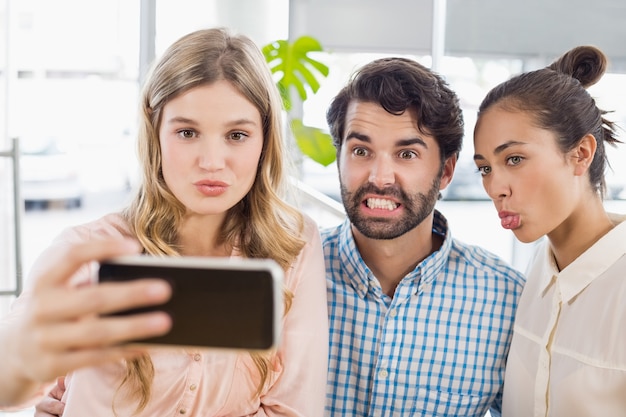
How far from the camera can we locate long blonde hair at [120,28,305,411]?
5.09 ft

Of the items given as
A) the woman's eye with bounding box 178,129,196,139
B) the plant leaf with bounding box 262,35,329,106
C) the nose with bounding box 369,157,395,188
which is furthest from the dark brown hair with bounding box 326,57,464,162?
the plant leaf with bounding box 262,35,329,106

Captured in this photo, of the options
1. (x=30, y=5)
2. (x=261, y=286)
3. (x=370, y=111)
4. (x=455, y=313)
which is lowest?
(x=455, y=313)

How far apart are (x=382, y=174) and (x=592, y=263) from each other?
50 centimetres

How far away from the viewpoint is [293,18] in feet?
Answer: 15.1

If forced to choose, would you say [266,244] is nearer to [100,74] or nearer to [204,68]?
[204,68]

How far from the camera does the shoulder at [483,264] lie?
182 centimetres

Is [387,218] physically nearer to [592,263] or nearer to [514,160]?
[514,160]

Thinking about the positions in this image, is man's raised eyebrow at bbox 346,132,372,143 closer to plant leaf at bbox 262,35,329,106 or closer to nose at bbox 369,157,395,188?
nose at bbox 369,157,395,188

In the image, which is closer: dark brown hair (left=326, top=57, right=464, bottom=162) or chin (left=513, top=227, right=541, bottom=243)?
chin (left=513, top=227, right=541, bottom=243)

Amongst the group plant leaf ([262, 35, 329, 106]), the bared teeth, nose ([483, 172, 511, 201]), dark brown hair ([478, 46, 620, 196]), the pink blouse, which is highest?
plant leaf ([262, 35, 329, 106])

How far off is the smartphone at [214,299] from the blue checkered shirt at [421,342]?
1.00 m

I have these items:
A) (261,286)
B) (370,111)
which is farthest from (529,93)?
(261,286)

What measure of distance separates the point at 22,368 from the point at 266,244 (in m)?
0.89

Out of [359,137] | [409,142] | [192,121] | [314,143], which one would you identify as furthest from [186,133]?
[314,143]
